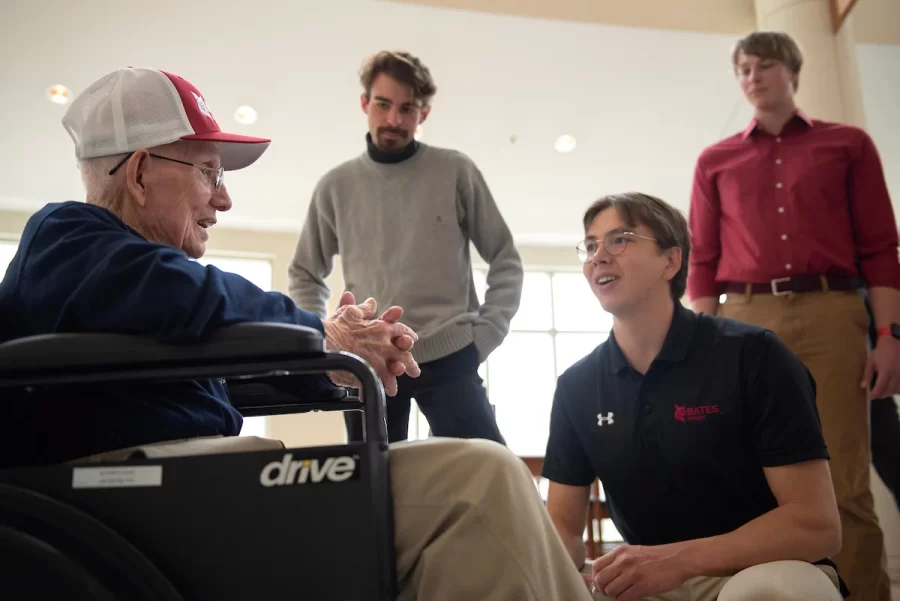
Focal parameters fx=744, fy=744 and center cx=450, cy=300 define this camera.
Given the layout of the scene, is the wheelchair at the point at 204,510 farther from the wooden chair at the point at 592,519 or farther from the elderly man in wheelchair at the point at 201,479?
the wooden chair at the point at 592,519

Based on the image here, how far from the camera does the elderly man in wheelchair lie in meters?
0.75

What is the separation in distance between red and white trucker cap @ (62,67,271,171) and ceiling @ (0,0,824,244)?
4.17 meters

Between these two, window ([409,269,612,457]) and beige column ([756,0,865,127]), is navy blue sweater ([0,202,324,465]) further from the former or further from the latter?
window ([409,269,612,457])

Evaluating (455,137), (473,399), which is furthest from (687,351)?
(455,137)

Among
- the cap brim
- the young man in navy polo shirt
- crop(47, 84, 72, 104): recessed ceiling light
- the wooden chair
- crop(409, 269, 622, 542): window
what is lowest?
the wooden chair

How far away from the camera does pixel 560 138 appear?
22.8ft

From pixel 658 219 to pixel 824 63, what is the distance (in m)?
2.76

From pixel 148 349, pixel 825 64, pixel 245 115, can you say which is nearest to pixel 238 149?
pixel 148 349

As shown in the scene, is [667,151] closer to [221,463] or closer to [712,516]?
[712,516]

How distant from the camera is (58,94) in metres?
5.74

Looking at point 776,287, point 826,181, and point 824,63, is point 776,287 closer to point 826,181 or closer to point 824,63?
point 826,181

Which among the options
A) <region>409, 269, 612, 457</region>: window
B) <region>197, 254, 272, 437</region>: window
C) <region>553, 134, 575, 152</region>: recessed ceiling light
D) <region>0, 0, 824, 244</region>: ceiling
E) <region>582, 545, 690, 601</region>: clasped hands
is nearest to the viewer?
<region>582, 545, 690, 601</region>: clasped hands

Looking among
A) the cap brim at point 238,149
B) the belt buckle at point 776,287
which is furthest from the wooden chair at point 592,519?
the cap brim at point 238,149

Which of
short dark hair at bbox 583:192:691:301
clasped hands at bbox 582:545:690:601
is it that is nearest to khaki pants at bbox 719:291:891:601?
short dark hair at bbox 583:192:691:301
